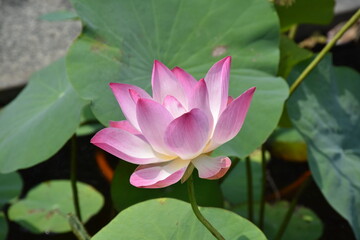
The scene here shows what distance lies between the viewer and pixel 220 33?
1195 millimetres

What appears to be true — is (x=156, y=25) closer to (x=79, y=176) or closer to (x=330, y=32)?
(x=79, y=176)

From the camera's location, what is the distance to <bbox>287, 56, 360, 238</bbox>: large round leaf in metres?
1.21

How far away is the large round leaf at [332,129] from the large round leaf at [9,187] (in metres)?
0.83

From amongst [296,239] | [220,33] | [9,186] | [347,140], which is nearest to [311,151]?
[347,140]

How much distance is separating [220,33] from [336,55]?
1347 mm

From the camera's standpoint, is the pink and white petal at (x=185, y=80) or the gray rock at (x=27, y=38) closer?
the pink and white petal at (x=185, y=80)

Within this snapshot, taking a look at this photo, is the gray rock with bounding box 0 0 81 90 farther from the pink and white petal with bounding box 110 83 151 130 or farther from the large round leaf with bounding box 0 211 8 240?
the pink and white petal with bounding box 110 83 151 130

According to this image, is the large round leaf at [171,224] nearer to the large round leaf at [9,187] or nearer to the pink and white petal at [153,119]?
the pink and white petal at [153,119]

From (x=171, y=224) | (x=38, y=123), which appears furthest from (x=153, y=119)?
(x=38, y=123)

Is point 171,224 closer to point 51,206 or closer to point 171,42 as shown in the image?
point 171,42

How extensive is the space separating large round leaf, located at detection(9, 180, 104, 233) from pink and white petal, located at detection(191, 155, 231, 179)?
0.96 m

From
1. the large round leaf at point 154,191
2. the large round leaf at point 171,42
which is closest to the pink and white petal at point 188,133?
the large round leaf at point 171,42

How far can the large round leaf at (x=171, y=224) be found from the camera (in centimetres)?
83

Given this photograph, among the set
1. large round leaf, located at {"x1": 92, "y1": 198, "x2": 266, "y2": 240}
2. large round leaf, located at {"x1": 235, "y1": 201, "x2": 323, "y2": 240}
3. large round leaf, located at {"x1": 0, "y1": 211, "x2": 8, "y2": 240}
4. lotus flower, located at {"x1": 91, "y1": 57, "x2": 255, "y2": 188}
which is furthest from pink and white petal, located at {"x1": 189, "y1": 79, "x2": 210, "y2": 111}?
large round leaf, located at {"x1": 0, "y1": 211, "x2": 8, "y2": 240}
